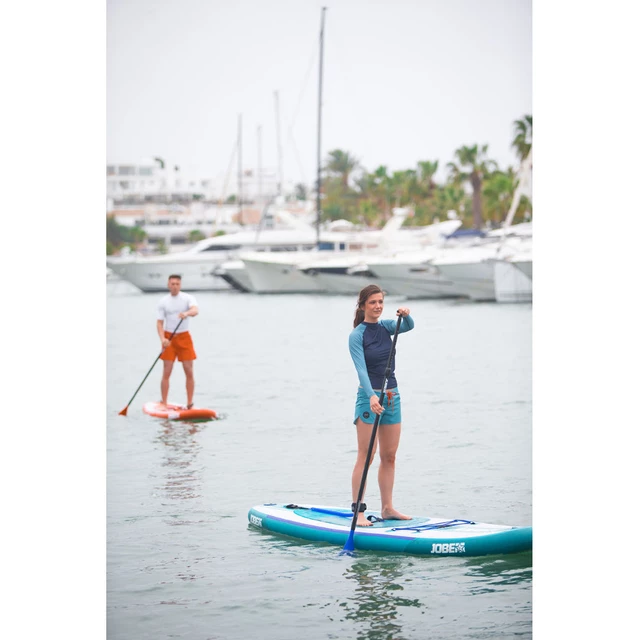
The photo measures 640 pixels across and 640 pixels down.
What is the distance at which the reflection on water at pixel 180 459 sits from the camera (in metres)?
6.66

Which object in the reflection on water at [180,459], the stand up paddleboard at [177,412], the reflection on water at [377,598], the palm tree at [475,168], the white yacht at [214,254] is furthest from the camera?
the palm tree at [475,168]

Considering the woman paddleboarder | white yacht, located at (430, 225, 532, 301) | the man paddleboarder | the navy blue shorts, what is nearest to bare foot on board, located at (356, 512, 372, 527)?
the woman paddleboarder

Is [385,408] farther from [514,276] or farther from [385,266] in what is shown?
[385,266]

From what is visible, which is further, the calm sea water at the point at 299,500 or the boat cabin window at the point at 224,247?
the boat cabin window at the point at 224,247

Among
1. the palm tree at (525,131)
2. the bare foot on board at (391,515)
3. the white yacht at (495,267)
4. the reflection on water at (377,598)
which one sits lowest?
the reflection on water at (377,598)

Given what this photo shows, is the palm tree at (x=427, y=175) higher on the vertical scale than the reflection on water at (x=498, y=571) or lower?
higher

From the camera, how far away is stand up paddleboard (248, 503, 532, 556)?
512 cm

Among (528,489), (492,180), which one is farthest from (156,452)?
(492,180)

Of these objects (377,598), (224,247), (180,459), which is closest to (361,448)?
(377,598)

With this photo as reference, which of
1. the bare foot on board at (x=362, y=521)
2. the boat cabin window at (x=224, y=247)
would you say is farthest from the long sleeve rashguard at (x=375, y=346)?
the boat cabin window at (x=224, y=247)

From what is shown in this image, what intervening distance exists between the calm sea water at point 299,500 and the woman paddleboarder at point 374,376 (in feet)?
1.55

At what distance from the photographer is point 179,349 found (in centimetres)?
866

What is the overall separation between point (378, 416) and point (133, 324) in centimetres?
1986

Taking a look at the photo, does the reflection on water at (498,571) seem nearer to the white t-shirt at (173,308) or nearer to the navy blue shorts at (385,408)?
the navy blue shorts at (385,408)
